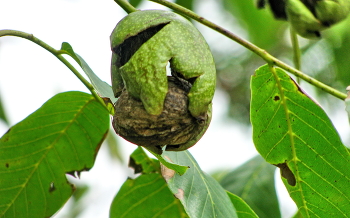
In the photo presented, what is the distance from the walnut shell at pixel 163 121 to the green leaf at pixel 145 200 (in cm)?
70

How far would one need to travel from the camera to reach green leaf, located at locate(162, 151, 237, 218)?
5.35 feet

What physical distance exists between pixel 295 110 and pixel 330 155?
0.62ft

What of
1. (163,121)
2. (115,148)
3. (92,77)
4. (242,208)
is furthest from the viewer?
(115,148)

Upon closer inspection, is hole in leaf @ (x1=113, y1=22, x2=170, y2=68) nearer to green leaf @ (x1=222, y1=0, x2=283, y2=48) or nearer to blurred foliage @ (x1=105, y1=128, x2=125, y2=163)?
green leaf @ (x1=222, y1=0, x2=283, y2=48)

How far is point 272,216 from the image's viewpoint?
2373 millimetres

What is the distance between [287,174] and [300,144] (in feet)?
0.38

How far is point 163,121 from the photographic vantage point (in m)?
1.26

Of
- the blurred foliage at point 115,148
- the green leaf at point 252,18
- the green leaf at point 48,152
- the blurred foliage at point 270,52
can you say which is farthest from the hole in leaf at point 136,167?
the blurred foliage at point 115,148

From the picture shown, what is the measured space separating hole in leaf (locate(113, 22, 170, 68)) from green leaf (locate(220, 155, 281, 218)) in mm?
1352

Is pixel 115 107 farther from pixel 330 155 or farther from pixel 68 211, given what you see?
pixel 68 211

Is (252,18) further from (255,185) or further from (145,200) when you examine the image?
(145,200)

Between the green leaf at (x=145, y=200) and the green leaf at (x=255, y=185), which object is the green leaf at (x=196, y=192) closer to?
the green leaf at (x=145, y=200)

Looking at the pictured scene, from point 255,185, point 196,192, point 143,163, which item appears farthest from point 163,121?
point 255,185

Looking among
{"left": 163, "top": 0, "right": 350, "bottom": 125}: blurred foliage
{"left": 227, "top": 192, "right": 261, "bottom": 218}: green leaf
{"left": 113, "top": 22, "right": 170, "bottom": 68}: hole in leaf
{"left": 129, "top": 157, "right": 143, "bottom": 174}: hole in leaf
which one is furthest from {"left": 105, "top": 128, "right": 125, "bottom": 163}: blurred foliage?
{"left": 113, "top": 22, "right": 170, "bottom": 68}: hole in leaf
